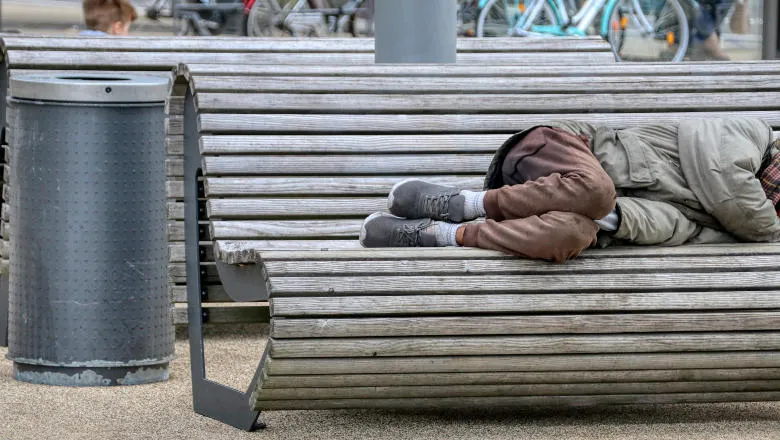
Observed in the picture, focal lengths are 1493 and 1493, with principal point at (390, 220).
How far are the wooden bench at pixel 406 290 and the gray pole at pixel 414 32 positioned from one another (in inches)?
31.3

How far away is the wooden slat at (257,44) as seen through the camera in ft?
19.9

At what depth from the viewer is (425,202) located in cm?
438

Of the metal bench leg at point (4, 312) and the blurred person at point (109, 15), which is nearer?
the metal bench leg at point (4, 312)

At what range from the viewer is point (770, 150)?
4.59 m

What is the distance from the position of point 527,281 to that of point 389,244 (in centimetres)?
46

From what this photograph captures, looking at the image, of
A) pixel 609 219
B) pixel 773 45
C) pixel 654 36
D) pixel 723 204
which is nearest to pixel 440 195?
pixel 609 219

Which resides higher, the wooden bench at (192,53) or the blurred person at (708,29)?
the wooden bench at (192,53)

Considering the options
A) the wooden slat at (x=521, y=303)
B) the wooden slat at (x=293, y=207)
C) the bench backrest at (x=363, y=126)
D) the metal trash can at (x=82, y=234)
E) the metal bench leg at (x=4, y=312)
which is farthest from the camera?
the metal bench leg at (x=4, y=312)

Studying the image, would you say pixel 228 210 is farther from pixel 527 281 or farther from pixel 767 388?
pixel 767 388

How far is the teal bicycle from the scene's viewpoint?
13195mm

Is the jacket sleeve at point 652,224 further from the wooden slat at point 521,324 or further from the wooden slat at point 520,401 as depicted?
the wooden slat at point 520,401

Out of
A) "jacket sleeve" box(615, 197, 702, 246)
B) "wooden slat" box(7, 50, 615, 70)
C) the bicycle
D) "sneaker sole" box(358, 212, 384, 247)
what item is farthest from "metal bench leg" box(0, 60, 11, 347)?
the bicycle

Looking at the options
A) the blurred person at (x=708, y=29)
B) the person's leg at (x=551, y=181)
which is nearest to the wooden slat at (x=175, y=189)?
the person's leg at (x=551, y=181)

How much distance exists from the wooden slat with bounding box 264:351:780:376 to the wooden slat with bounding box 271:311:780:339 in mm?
74
